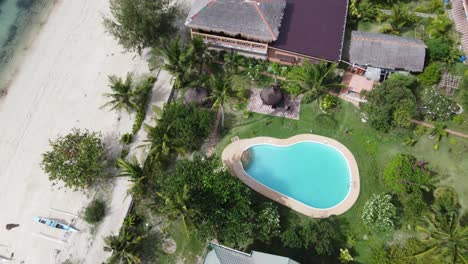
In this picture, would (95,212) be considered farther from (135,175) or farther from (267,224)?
(267,224)

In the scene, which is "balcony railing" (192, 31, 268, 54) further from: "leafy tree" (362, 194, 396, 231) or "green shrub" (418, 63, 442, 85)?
"leafy tree" (362, 194, 396, 231)

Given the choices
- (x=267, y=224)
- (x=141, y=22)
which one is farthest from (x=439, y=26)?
(x=141, y=22)

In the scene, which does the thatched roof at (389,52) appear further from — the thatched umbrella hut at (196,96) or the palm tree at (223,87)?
the thatched umbrella hut at (196,96)

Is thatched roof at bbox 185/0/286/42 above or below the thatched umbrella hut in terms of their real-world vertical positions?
above

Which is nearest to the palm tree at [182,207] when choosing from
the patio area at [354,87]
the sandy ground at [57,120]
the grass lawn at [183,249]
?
the grass lawn at [183,249]

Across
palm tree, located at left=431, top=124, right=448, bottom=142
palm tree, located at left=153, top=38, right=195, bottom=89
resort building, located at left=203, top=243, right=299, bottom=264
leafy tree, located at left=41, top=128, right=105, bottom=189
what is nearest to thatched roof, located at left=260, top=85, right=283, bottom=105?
palm tree, located at left=153, top=38, right=195, bottom=89
